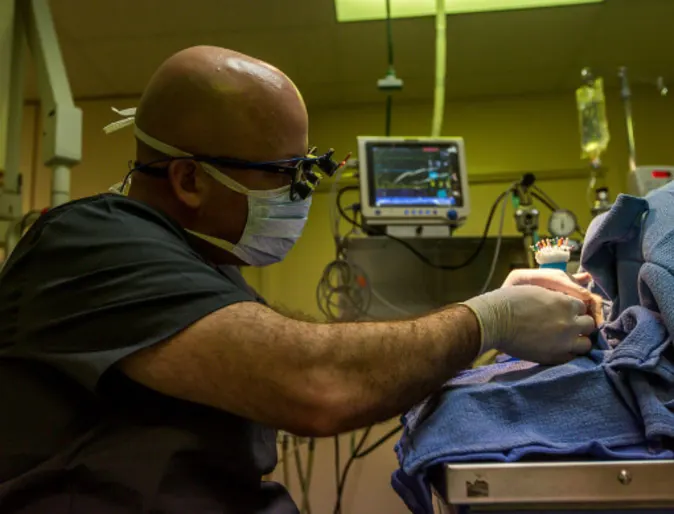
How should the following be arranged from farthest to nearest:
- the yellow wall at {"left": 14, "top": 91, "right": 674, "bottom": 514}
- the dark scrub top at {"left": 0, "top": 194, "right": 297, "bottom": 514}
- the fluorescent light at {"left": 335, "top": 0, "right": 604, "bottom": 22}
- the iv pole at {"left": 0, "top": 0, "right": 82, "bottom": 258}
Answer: the yellow wall at {"left": 14, "top": 91, "right": 674, "bottom": 514}, the fluorescent light at {"left": 335, "top": 0, "right": 604, "bottom": 22}, the iv pole at {"left": 0, "top": 0, "right": 82, "bottom": 258}, the dark scrub top at {"left": 0, "top": 194, "right": 297, "bottom": 514}

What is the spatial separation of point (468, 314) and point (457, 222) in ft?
3.71

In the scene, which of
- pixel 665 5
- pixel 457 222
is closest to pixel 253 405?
pixel 457 222

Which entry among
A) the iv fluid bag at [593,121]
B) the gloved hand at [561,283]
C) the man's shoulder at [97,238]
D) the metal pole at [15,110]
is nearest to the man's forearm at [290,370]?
the man's shoulder at [97,238]

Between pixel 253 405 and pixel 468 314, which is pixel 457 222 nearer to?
pixel 468 314

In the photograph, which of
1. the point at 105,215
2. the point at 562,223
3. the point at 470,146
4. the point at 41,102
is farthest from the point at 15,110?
the point at 470,146

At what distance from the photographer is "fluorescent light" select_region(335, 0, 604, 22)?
219 centimetres

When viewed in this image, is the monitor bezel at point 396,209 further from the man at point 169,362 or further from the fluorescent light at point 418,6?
the man at point 169,362

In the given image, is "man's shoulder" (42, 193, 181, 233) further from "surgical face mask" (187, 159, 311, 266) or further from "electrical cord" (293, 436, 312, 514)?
"electrical cord" (293, 436, 312, 514)

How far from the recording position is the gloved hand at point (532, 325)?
730 millimetres

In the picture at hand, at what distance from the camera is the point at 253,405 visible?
0.64m

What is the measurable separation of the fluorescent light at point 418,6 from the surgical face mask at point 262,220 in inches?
57.3

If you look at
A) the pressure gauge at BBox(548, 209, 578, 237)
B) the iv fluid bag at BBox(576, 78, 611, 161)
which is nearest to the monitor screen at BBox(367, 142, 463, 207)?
the pressure gauge at BBox(548, 209, 578, 237)

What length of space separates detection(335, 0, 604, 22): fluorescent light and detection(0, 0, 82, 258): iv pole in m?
1.07

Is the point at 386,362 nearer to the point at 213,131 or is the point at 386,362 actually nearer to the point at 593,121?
the point at 213,131
